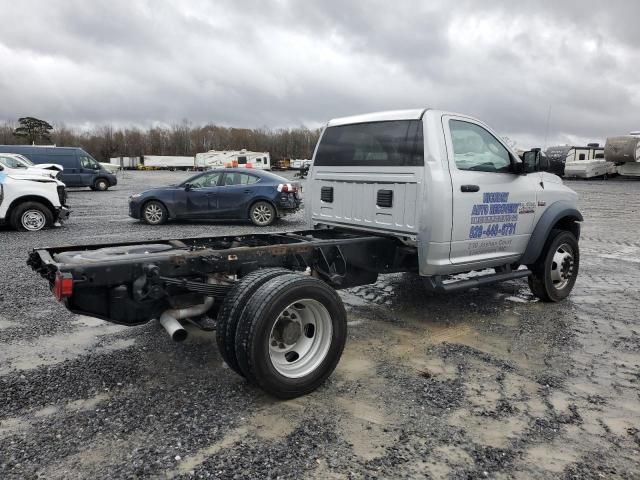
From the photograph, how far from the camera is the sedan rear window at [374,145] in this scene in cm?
484

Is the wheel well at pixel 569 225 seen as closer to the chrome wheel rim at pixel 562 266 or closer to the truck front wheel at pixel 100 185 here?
the chrome wheel rim at pixel 562 266

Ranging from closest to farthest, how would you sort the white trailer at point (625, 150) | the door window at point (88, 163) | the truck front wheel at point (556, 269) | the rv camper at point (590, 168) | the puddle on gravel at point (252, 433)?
1. the puddle on gravel at point (252, 433)
2. the truck front wheel at point (556, 269)
3. the door window at point (88, 163)
4. the white trailer at point (625, 150)
5. the rv camper at point (590, 168)

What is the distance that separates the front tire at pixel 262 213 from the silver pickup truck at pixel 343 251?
7.11m

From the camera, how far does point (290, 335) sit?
3.62 m

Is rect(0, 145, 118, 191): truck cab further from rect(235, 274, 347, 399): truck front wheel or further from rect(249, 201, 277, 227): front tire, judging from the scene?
rect(235, 274, 347, 399): truck front wheel

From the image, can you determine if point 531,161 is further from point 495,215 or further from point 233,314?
point 233,314

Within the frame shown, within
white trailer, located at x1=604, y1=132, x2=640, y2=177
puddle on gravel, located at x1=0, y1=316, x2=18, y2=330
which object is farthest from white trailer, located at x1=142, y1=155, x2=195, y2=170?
puddle on gravel, located at x1=0, y1=316, x2=18, y2=330

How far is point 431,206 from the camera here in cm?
464

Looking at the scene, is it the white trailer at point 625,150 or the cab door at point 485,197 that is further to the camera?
the white trailer at point 625,150

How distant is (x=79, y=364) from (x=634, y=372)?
4.49 metres

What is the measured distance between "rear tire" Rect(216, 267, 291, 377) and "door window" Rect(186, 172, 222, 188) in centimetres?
999

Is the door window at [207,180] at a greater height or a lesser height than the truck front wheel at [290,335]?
greater

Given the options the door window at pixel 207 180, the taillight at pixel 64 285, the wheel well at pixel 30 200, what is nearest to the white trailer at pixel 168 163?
the door window at pixel 207 180

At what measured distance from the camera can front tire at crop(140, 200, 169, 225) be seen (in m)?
13.2
